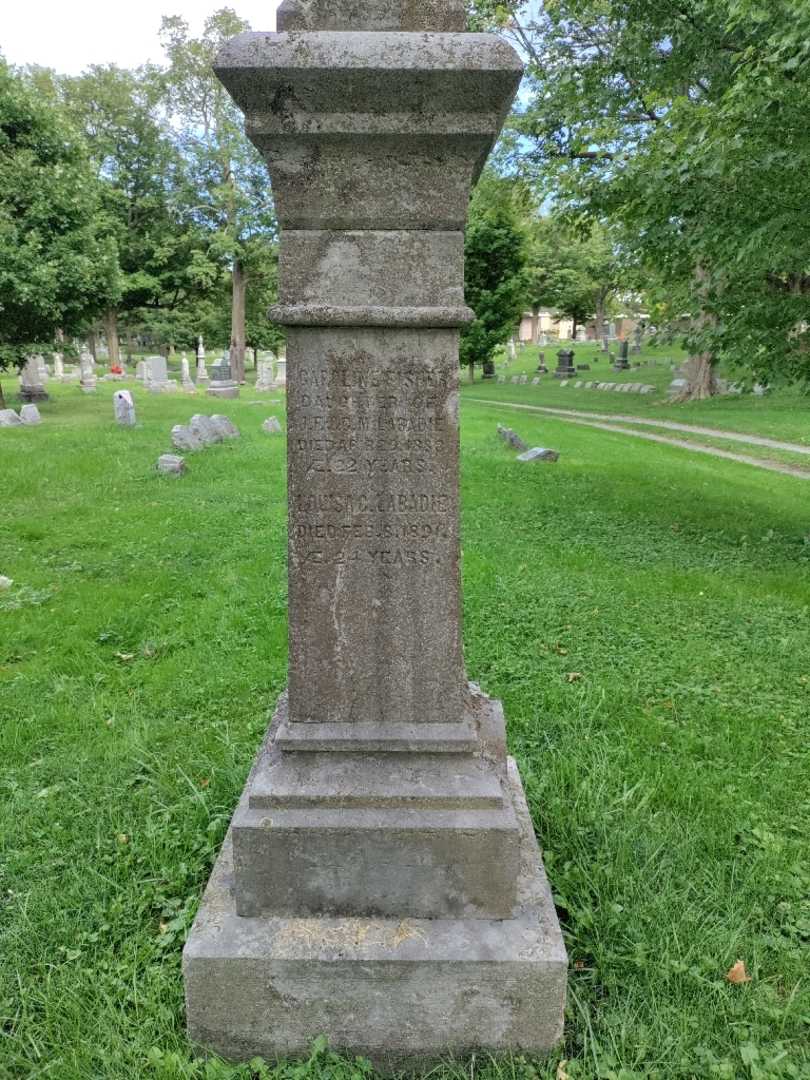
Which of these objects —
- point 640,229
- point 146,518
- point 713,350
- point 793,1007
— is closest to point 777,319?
point 713,350

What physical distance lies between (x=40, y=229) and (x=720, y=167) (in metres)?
17.1

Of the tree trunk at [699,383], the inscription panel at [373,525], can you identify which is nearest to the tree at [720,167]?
the inscription panel at [373,525]

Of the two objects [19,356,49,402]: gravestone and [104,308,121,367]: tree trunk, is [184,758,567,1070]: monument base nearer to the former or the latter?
[19,356,49,402]: gravestone

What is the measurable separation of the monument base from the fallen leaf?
0.63 metres

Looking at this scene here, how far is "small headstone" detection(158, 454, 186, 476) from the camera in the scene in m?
11.5

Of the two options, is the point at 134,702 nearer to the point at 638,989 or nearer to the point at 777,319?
the point at 638,989

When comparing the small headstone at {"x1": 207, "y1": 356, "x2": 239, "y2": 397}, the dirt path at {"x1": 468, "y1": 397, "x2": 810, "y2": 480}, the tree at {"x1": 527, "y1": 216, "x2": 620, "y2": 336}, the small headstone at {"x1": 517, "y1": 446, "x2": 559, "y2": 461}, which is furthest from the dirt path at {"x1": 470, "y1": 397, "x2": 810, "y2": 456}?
the tree at {"x1": 527, "y1": 216, "x2": 620, "y2": 336}

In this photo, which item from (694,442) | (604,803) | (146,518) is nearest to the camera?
(604,803)

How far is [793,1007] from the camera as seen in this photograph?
94.7 inches

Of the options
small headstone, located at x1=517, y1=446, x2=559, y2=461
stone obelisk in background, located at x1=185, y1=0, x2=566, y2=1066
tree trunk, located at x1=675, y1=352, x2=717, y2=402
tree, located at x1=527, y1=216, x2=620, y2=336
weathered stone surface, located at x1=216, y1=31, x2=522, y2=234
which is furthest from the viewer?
tree, located at x1=527, y1=216, x2=620, y2=336

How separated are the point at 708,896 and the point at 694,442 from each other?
1630 centimetres

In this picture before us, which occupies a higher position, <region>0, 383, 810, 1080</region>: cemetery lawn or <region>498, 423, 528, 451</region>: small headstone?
<region>498, 423, 528, 451</region>: small headstone

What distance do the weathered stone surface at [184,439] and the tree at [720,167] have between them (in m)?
8.07

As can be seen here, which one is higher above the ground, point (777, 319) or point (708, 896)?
point (777, 319)
